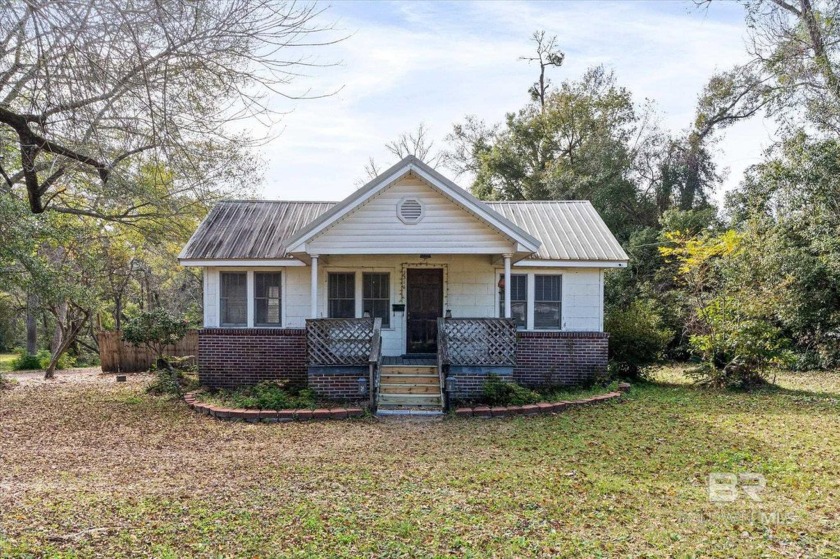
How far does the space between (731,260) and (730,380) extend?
6209mm

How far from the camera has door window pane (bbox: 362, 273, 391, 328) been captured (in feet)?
45.9

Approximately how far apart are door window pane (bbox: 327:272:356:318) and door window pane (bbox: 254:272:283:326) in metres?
1.21

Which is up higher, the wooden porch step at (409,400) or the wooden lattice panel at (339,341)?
the wooden lattice panel at (339,341)

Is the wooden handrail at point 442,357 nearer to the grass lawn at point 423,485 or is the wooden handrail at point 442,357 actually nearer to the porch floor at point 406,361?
the porch floor at point 406,361

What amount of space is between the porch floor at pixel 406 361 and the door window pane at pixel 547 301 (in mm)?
2747

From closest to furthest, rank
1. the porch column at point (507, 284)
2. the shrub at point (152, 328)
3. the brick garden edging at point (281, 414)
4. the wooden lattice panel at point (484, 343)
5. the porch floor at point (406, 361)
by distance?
the brick garden edging at point (281, 414), the wooden lattice panel at point (484, 343), the porch column at point (507, 284), the porch floor at point (406, 361), the shrub at point (152, 328)

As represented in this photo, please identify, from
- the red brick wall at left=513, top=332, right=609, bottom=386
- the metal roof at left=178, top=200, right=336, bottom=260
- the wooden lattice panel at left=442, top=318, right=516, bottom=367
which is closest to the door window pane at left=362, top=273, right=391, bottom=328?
the metal roof at left=178, top=200, right=336, bottom=260

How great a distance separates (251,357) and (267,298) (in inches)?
55.8

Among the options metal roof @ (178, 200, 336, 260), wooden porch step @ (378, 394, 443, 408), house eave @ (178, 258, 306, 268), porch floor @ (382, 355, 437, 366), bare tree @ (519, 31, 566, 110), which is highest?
bare tree @ (519, 31, 566, 110)

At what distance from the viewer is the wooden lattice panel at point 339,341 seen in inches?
459

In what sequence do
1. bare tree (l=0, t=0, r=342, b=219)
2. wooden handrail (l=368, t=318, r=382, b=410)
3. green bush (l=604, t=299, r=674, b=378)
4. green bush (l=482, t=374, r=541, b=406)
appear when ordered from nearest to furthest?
bare tree (l=0, t=0, r=342, b=219) → wooden handrail (l=368, t=318, r=382, b=410) → green bush (l=482, t=374, r=541, b=406) → green bush (l=604, t=299, r=674, b=378)

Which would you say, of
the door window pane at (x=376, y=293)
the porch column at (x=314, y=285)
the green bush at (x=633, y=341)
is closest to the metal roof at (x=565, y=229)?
the green bush at (x=633, y=341)

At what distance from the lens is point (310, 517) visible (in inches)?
217

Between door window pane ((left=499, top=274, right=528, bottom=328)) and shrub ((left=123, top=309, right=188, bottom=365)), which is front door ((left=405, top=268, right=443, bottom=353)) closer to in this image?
door window pane ((left=499, top=274, right=528, bottom=328))
